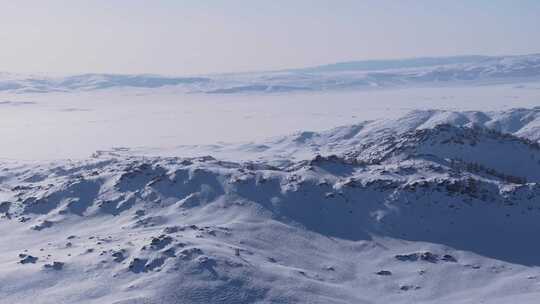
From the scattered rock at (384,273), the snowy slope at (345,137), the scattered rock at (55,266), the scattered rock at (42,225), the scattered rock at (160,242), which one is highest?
the scattered rock at (160,242)

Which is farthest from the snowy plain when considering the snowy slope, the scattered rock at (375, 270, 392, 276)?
the snowy slope

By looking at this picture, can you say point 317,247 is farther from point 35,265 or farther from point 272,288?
point 35,265

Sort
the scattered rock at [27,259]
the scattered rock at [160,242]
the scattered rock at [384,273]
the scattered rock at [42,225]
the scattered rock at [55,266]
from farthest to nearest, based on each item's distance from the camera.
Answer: the scattered rock at [42,225], the scattered rock at [27,259], the scattered rock at [384,273], the scattered rock at [160,242], the scattered rock at [55,266]

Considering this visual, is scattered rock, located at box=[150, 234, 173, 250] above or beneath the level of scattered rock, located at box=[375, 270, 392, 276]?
above

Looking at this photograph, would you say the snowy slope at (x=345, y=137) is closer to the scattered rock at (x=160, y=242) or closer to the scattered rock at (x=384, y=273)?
the scattered rock at (x=160, y=242)

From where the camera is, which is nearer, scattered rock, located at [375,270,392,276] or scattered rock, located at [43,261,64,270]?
scattered rock, located at [43,261,64,270]

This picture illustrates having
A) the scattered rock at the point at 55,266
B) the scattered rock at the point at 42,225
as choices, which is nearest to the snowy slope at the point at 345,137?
the scattered rock at the point at 42,225

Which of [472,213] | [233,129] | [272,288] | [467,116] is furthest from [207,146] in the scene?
[272,288]

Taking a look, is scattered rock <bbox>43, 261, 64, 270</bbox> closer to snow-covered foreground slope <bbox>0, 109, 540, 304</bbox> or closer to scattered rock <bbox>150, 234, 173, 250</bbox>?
snow-covered foreground slope <bbox>0, 109, 540, 304</bbox>

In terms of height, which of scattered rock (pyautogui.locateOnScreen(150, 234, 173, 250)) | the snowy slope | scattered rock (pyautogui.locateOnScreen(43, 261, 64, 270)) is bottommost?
the snowy slope
